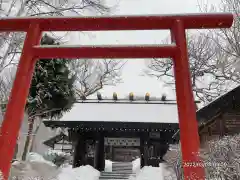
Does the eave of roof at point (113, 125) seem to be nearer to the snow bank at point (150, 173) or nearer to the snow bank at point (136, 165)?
the snow bank at point (150, 173)

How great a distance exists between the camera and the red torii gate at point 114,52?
3219mm

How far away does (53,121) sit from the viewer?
507 inches

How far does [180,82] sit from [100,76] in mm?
20159

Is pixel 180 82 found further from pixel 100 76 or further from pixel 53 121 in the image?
pixel 100 76

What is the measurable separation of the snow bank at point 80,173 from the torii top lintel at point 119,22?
32.5ft

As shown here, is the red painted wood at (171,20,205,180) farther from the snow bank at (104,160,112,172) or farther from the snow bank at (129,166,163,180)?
the snow bank at (104,160,112,172)

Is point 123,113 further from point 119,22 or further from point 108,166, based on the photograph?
point 119,22

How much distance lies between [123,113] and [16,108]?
1092 cm

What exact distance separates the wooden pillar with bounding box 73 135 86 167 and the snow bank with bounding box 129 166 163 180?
3.25m

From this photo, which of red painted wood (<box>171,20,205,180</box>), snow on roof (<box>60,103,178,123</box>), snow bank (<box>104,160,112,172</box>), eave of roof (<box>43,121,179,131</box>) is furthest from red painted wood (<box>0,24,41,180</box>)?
snow bank (<box>104,160,112,172</box>)

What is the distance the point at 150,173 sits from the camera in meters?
12.6

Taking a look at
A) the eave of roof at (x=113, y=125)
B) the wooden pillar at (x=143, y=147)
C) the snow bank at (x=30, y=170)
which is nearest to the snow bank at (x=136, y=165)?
the wooden pillar at (x=143, y=147)

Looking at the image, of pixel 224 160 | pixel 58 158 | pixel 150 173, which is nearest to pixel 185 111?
pixel 224 160

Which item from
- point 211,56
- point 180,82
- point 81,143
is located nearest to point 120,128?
point 81,143
